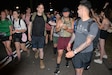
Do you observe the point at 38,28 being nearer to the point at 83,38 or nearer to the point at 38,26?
the point at 38,26

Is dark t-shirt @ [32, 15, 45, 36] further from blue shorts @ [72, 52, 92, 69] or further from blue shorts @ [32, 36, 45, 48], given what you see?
blue shorts @ [72, 52, 92, 69]

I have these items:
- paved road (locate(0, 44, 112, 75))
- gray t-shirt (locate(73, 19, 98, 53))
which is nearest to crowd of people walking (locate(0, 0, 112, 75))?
gray t-shirt (locate(73, 19, 98, 53))

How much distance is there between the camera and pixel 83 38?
4.84 metres

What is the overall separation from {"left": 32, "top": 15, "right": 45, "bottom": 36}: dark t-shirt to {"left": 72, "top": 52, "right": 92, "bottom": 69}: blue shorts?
8.89ft

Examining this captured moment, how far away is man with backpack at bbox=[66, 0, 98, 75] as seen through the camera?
4.60 m

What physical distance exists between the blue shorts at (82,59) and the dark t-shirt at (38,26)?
271 cm

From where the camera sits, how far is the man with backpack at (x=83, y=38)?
460cm

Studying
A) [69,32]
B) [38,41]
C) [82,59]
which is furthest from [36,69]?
[82,59]

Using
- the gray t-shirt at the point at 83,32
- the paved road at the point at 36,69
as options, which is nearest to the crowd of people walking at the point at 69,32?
the gray t-shirt at the point at 83,32

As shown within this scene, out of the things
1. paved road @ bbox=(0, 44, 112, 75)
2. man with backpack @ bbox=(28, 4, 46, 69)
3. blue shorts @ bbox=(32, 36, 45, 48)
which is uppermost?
man with backpack @ bbox=(28, 4, 46, 69)

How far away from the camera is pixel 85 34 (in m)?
4.77

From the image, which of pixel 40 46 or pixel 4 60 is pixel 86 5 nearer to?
pixel 40 46

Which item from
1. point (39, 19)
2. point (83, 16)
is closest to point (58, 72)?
point (39, 19)

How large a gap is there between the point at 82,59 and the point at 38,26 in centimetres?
288
